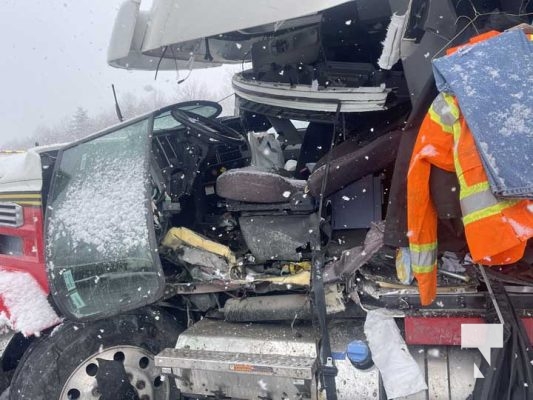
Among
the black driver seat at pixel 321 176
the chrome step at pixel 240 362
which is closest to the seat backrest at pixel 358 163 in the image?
the black driver seat at pixel 321 176

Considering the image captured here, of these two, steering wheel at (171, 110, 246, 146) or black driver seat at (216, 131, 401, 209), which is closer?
black driver seat at (216, 131, 401, 209)

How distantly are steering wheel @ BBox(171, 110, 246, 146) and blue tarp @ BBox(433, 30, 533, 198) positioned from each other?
190 centimetres

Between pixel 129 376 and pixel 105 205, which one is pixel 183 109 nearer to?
pixel 105 205

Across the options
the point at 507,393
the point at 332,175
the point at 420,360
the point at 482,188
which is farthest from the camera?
the point at 332,175

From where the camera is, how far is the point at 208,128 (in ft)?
12.0

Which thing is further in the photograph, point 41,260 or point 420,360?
point 41,260

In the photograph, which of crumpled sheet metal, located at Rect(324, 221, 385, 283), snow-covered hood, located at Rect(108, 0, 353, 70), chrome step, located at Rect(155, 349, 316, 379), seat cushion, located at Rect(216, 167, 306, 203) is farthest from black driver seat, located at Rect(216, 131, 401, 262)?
snow-covered hood, located at Rect(108, 0, 353, 70)

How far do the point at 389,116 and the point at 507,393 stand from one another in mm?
1839

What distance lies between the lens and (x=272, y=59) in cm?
389

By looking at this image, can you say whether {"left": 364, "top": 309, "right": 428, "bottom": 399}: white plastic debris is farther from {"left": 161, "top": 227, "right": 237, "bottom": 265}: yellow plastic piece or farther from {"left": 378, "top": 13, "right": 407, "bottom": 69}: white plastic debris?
{"left": 378, "top": 13, "right": 407, "bottom": 69}: white plastic debris

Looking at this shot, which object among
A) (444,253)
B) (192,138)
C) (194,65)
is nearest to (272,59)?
(192,138)

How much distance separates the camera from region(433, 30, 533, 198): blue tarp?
1713 mm

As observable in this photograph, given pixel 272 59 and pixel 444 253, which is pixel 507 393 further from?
pixel 272 59

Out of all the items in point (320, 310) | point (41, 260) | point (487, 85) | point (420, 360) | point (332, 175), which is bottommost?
point (420, 360)
